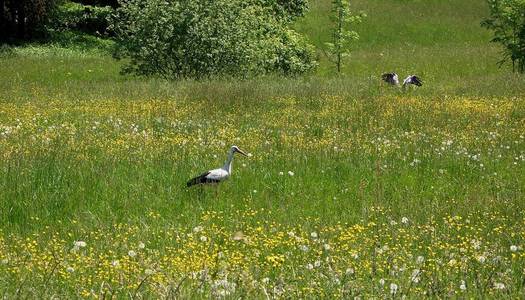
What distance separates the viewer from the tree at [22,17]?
129 feet

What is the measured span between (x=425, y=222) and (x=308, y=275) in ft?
8.87

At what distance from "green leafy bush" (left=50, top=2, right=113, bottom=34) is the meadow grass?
2584cm

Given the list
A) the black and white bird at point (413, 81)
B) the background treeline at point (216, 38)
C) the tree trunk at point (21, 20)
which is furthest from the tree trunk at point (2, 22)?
the black and white bird at point (413, 81)

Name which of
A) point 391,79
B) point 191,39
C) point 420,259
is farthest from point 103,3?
point 420,259

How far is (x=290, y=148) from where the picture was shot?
10.7 m

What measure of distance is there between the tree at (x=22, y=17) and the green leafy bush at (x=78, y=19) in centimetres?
181

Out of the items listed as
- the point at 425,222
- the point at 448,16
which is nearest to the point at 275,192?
the point at 425,222

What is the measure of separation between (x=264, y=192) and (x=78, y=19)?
3851 cm

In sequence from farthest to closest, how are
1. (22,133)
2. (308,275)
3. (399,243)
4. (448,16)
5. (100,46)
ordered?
(448,16) → (100,46) → (22,133) → (399,243) → (308,275)

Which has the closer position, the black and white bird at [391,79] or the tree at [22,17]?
the black and white bird at [391,79]

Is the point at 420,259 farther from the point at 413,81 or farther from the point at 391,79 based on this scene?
the point at 413,81

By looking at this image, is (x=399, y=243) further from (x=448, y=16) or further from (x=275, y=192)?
(x=448, y=16)

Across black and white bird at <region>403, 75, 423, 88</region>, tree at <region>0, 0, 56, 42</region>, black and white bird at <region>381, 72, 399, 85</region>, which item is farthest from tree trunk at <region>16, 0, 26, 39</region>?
black and white bird at <region>403, 75, 423, 88</region>

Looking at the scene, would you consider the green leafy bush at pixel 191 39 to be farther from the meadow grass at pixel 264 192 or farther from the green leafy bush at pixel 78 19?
the green leafy bush at pixel 78 19
